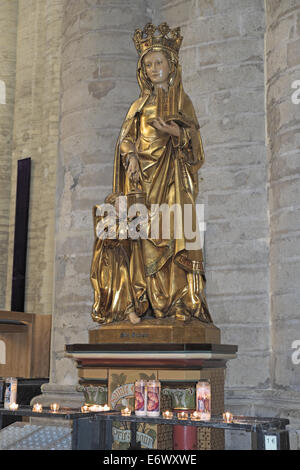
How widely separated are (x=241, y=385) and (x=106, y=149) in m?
2.45

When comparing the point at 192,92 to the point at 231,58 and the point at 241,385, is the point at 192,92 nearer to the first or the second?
the point at 231,58

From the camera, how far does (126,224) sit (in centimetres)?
480

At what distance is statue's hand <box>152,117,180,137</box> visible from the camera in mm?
4797

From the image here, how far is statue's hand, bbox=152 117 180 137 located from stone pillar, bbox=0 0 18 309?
6.01 metres

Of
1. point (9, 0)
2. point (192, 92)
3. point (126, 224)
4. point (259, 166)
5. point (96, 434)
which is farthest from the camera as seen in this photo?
point (9, 0)

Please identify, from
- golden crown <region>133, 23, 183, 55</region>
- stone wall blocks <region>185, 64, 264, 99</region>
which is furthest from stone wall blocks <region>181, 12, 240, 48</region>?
golden crown <region>133, 23, 183, 55</region>

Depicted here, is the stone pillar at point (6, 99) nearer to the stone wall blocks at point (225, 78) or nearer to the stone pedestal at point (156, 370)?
the stone wall blocks at point (225, 78)

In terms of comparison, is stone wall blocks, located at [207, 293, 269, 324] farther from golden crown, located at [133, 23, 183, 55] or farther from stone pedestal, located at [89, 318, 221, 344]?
golden crown, located at [133, 23, 183, 55]

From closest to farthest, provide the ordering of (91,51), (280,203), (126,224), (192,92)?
(126,224)
(280,203)
(192,92)
(91,51)

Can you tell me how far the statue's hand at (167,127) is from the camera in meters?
4.80

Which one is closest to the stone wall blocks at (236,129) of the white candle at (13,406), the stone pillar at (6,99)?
the white candle at (13,406)

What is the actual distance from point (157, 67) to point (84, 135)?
1382 mm

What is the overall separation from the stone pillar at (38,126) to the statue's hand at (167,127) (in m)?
5.09
